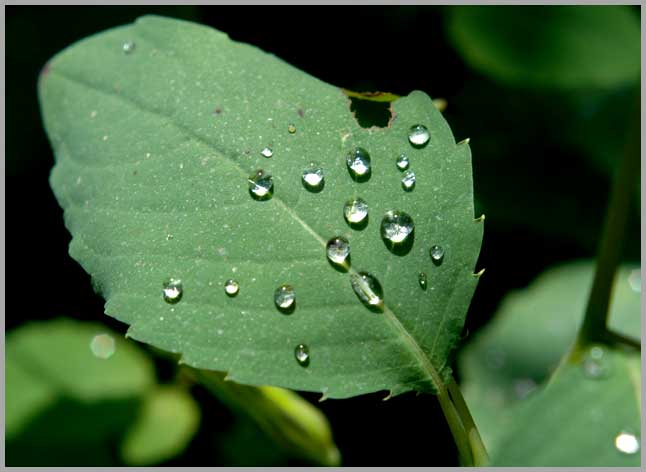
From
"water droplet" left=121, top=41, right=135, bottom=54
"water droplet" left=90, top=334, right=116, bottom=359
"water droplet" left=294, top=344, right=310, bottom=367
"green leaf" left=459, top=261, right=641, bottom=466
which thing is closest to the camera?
"water droplet" left=294, top=344, right=310, bottom=367

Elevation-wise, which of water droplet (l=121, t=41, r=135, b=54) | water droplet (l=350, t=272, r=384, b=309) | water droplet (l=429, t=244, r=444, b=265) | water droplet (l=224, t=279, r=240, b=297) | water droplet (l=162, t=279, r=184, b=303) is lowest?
water droplet (l=162, t=279, r=184, b=303)

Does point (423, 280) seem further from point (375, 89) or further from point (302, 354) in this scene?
point (375, 89)

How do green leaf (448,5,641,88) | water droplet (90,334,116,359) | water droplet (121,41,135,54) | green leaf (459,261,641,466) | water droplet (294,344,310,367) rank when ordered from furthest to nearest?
green leaf (448,5,641,88) → water droplet (90,334,116,359) → green leaf (459,261,641,466) → water droplet (121,41,135,54) → water droplet (294,344,310,367)

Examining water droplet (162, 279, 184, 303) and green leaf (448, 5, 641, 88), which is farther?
green leaf (448, 5, 641, 88)

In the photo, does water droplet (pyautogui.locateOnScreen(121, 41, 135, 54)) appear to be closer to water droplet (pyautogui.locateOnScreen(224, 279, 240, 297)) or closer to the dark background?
water droplet (pyautogui.locateOnScreen(224, 279, 240, 297))

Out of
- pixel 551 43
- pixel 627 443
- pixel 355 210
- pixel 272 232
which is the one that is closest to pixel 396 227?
pixel 355 210

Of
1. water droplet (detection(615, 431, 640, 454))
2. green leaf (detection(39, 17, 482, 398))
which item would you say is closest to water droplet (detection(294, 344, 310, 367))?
green leaf (detection(39, 17, 482, 398))
